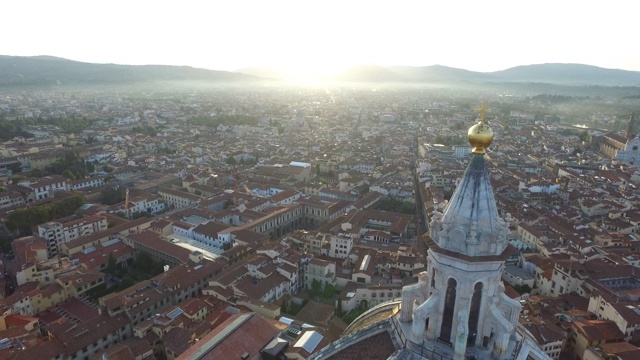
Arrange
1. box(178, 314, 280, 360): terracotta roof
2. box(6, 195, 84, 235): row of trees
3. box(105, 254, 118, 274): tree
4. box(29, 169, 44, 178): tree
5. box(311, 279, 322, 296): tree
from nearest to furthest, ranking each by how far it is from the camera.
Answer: box(178, 314, 280, 360): terracotta roof
box(311, 279, 322, 296): tree
box(105, 254, 118, 274): tree
box(6, 195, 84, 235): row of trees
box(29, 169, 44, 178): tree

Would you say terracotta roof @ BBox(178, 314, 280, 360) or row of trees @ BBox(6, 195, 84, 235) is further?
row of trees @ BBox(6, 195, 84, 235)

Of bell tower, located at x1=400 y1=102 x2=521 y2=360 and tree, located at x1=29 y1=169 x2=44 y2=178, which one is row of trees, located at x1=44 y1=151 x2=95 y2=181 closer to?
tree, located at x1=29 y1=169 x2=44 y2=178

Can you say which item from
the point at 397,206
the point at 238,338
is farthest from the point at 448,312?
the point at 397,206

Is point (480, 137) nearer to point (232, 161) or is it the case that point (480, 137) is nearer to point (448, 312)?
point (448, 312)

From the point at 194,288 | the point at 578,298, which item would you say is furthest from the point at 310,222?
the point at 578,298

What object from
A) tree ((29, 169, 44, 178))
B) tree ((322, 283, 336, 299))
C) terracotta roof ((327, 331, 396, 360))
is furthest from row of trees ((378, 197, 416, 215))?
tree ((29, 169, 44, 178))

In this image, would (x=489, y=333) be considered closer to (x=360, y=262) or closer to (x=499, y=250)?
(x=499, y=250)

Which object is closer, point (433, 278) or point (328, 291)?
point (433, 278)

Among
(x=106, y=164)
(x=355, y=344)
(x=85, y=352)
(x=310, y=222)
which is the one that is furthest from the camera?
(x=106, y=164)
